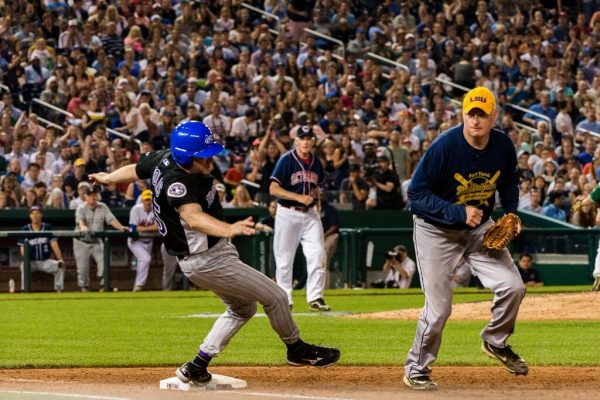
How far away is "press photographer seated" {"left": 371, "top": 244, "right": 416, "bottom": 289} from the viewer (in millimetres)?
22297

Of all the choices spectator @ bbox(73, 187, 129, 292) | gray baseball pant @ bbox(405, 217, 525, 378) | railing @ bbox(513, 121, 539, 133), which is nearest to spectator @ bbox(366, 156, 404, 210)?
spectator @ bbox(73, 187, 129, 292)

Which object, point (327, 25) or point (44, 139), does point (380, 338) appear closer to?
point (44, 139)

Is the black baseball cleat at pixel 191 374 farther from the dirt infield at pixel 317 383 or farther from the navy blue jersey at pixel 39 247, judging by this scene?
the navy blue jersey at pixel 39 247

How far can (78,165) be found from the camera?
21719mm

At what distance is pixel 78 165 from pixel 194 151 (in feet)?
43.6

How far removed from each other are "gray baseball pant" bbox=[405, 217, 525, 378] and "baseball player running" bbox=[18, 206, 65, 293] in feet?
42.9

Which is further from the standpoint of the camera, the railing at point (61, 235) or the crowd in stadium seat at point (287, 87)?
the crowd in stadium seat at point (287, 87)

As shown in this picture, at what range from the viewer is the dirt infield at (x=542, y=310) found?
51.4 ft

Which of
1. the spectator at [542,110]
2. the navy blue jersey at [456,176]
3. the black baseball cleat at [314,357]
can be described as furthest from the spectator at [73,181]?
the navy blue jersey at [456,176]

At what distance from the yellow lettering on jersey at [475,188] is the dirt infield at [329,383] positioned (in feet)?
4.18

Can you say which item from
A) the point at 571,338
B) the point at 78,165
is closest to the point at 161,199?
the point at 571,338

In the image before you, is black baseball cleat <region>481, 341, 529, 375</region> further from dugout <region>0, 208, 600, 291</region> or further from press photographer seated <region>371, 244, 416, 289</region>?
press photographer seated <region>371, 244, 416, 289</region>

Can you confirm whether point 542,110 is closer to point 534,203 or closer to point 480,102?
point 534,203

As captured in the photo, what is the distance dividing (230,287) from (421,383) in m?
1.43
